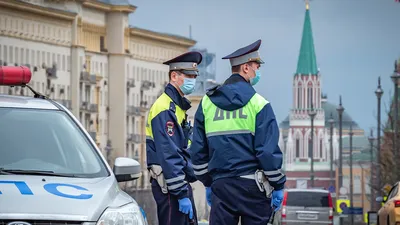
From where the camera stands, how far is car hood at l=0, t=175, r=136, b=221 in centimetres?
1182

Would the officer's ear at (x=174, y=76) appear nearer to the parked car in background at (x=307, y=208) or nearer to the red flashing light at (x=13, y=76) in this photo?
the red flashing light at (x=13, y=76)

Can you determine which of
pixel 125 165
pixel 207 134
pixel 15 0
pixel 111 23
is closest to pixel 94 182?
pixel 125 165

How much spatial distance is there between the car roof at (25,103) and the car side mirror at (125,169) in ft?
2.56

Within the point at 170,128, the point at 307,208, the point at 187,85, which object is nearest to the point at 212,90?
the point at 170,128

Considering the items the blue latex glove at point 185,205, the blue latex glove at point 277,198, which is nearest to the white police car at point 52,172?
the blue latex glove at point 277,198

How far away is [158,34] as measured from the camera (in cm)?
15012

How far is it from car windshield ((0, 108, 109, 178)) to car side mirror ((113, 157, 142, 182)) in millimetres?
104

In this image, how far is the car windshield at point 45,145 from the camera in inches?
515

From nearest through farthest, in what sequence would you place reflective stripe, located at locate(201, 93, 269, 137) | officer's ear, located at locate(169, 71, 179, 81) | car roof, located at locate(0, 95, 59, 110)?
car roof, located at locate(0, 95, 59, 110) → reflective stripe, located at locate(201, 93, 269, 137) → officer's ear, located at locate(169, 71, 179, 81)

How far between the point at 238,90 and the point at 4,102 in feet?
7.15

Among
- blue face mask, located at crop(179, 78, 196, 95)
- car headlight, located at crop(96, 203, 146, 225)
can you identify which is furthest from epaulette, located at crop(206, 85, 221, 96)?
car headlight, located at crop(96, 203, 146, 225)

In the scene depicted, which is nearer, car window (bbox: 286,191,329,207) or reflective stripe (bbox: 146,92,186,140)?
reflective stripe (bbox: 146,92,186,140)

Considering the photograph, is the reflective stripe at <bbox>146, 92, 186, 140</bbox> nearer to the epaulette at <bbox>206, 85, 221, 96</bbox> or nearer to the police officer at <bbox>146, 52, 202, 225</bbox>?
the police officer at <bbox>146, 52, 202, 225</bbox>

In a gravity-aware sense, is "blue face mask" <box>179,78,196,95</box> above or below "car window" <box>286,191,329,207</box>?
above
